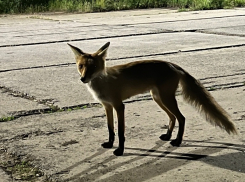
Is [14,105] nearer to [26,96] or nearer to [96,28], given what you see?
[26,96]

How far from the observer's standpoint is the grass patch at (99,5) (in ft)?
58.3

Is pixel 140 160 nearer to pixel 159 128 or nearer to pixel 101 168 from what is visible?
pixel 101 168

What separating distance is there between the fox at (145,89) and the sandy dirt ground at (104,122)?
0.48ft

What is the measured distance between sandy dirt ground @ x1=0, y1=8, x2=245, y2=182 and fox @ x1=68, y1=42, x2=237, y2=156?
0.48 ft

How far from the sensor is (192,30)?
11008 mm

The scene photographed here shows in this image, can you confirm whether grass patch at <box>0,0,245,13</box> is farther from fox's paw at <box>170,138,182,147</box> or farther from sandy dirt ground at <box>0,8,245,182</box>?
fox's paw at <box>170,138,182,147</box>

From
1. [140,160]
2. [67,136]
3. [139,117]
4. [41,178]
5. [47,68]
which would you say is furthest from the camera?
[47,68]

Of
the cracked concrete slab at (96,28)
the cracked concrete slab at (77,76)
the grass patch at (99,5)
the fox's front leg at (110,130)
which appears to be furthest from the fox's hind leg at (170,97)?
the grass patch at (99,5)

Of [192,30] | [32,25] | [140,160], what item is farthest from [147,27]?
[140,160]

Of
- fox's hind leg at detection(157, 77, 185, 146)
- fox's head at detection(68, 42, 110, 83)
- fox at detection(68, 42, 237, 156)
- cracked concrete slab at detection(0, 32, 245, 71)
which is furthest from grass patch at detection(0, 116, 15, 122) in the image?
cracked concrete slab at detection(0, 32, 245, 71)

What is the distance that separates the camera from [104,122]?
15.2ft

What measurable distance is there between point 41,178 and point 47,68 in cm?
404

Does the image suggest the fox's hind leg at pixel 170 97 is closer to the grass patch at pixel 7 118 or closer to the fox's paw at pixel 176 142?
the fox's paw at pixel 176 142

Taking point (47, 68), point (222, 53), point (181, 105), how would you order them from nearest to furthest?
point (181, 105) < point (47, 68) < point (222, 53)
